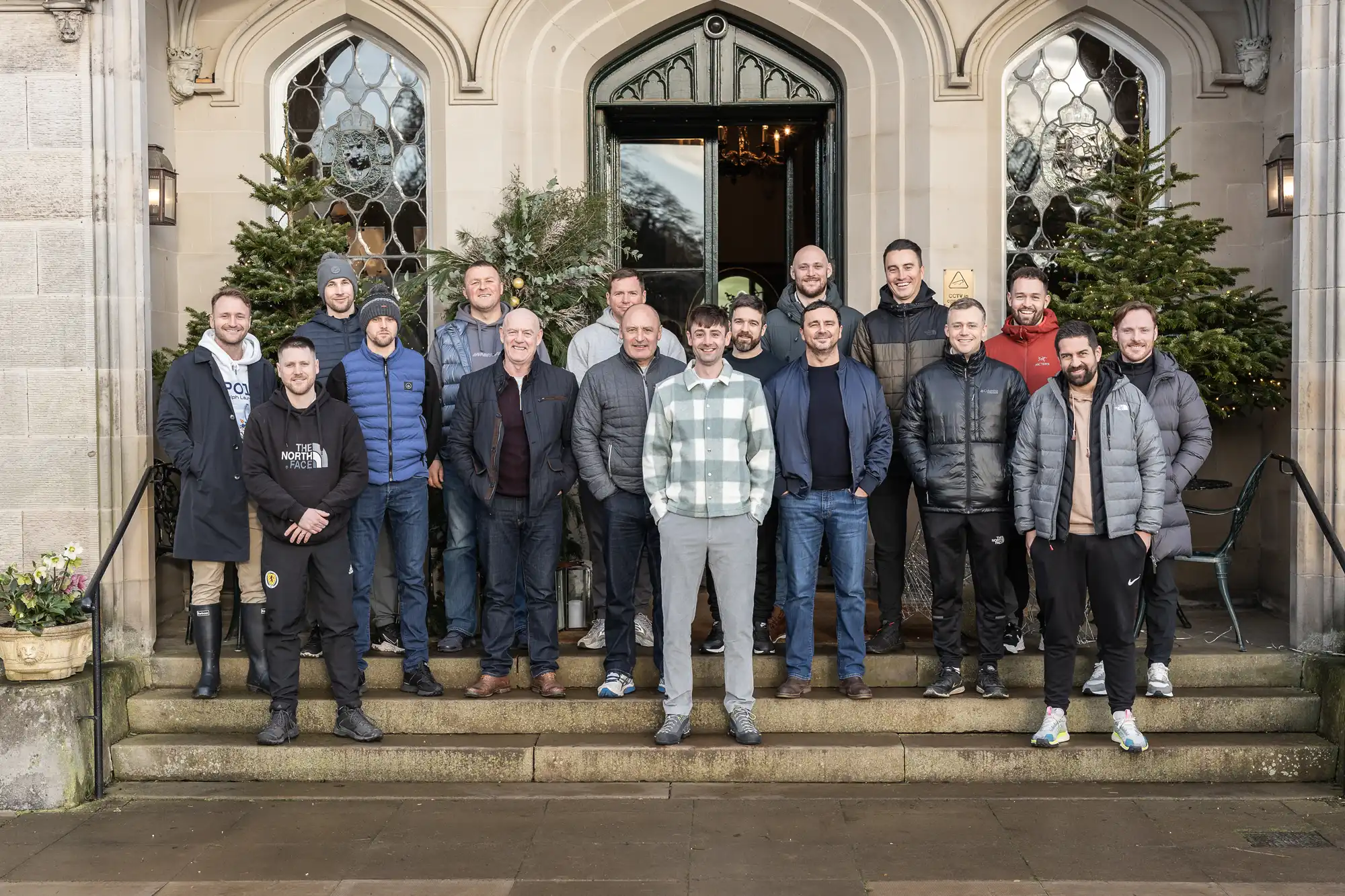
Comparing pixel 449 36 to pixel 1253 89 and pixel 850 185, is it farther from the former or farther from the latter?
pixel 1253 89

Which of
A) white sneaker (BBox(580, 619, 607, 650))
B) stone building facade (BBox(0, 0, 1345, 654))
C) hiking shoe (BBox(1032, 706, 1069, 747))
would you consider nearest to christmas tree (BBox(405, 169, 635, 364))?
stone building facade (BBox(0, 0, 1345, 654))

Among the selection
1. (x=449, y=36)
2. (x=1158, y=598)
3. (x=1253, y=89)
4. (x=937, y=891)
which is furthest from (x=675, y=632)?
(x=1253, y=89)

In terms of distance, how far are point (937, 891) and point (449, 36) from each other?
6648mm

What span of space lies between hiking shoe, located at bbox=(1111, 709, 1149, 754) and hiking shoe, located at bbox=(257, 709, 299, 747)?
12.8ft

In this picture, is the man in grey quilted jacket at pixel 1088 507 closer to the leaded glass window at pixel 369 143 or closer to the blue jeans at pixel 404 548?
the blue jeans at pixel 404 548

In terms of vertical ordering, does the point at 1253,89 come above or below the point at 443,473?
above

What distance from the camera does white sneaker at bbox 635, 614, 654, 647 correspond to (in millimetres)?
7180

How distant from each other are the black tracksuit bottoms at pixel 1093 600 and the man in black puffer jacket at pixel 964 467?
0.94ft

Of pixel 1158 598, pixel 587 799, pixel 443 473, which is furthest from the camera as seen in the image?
pixel 443 473

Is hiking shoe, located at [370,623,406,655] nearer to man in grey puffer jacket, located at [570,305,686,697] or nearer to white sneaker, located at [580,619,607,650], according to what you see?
white sneaker, located at [580,619,607,650]

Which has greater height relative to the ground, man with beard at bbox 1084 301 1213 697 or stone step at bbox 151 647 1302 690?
man with beard at bbox 1084 301 1213 697

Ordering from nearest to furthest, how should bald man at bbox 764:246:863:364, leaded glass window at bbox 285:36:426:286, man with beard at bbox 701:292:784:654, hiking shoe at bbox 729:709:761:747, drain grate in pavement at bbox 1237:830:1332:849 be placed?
drain grate in pavement at bbox 1237:830:1332:849 → hiking shoe at bbox 729:709:761:747 → man with beard at bbox 701:292:784:654 → bald man at bbox 764:246:863:364 → leaded glass window at bbox 285:36:426:286

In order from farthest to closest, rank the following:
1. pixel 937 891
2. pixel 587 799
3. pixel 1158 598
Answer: pixel 1158 598, pixel 587 799, pixel 937 891

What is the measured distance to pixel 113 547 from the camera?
6566 mm
